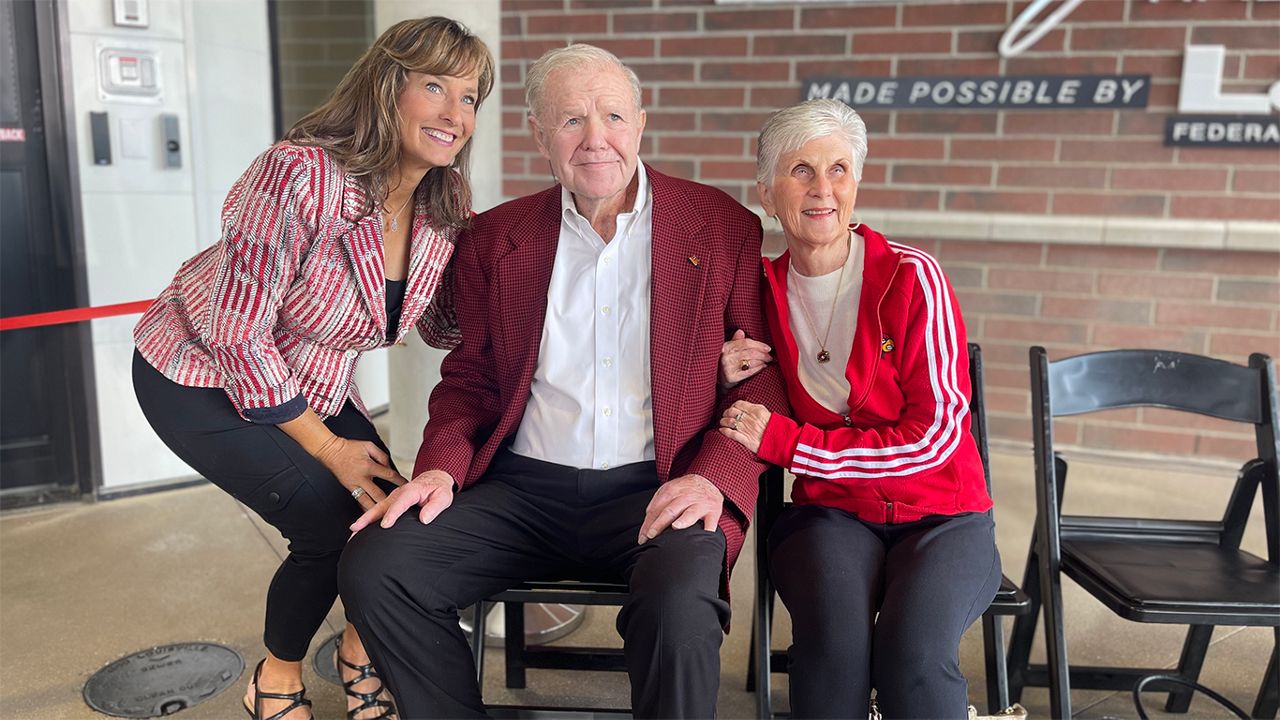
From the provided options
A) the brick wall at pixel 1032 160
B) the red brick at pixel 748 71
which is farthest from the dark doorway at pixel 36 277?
the red brick at pixel 748 71

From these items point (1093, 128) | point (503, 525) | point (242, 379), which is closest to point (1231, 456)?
point (1093, 128)

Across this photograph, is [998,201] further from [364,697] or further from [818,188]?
[364,697]

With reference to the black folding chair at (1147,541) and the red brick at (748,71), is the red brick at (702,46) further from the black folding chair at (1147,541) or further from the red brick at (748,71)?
the black folding chair at (1147,541)

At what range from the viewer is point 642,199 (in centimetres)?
205

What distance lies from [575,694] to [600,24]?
3.15m

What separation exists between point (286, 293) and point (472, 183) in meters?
1.69

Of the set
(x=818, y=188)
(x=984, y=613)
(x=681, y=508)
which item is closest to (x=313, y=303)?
(x=681, y=508)

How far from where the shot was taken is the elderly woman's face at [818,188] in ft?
6.33

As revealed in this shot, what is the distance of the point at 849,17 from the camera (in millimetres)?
4066

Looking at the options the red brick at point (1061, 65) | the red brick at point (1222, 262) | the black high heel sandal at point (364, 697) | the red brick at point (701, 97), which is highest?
the red brick at point (1061, 65)

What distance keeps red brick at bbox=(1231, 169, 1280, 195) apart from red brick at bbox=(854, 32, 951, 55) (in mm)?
1247

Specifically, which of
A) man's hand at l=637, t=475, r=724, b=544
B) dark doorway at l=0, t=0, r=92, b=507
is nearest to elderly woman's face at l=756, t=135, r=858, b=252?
man's hand at l=637, t=475, r=724, b=544

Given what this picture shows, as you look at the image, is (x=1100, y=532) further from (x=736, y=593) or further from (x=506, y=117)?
(x=506, y=117)

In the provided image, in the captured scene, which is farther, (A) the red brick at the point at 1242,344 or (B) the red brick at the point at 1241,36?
(A) the red brick at the point at 1242,344
